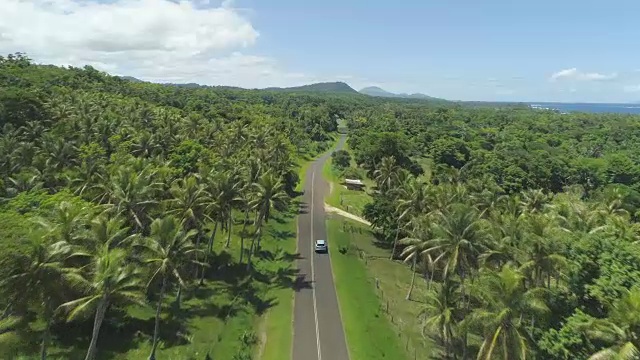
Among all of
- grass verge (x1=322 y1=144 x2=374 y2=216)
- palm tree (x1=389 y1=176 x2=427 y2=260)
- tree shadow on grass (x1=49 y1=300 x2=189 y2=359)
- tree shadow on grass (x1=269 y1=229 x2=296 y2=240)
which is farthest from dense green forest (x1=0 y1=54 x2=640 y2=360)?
grass verge (x1=322 y1=144 x2=374 y2=216)

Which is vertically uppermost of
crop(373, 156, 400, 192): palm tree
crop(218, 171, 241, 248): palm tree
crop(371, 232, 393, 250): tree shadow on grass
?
crop(218, 171, 241, 248): palm tree

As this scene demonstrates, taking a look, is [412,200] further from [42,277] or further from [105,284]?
[42,277]

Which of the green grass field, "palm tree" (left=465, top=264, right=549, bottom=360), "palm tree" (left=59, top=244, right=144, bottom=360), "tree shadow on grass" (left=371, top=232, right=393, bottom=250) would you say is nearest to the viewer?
"palm tree" (left=465, top=264, right=549, bottom=360)

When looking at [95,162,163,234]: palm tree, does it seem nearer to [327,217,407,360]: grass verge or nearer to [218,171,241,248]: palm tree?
[218,171,241,248]: palm tree

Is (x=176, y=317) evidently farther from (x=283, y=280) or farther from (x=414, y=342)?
(x=414, y=342)

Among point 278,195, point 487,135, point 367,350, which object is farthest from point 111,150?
point 487,135

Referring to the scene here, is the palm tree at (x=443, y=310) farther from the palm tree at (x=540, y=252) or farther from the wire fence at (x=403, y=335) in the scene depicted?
the palm tree at (x=540, y=252)

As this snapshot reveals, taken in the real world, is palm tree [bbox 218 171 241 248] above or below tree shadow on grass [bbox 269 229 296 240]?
above
